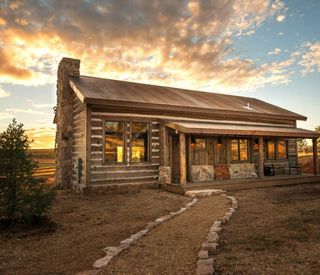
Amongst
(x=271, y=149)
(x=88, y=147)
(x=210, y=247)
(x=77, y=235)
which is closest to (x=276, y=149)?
(x=271, y=149)

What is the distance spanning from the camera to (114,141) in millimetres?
12055

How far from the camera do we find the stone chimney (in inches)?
534

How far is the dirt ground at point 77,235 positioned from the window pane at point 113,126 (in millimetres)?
3322

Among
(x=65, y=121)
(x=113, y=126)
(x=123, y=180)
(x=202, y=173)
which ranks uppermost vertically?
(x=65, y=121)

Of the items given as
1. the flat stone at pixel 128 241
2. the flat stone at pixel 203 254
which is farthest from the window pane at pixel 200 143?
the flat stone at pixel 203 254

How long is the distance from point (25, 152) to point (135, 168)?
21.3 ft

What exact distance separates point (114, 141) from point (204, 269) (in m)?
8.92

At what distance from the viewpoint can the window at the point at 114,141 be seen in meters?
11.9

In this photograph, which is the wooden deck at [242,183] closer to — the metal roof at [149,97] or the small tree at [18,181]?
the metal roof at [149,97]

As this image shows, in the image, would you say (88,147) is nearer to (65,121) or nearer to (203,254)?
(65,121)

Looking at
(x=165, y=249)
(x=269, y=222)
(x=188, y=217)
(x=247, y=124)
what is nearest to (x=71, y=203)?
(x=188, y=217)

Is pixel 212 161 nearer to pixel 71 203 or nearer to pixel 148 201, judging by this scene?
pixel 148 201

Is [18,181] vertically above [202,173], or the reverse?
[18,181]

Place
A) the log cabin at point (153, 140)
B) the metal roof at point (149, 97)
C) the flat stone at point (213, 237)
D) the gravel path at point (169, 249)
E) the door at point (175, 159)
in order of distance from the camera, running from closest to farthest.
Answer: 1. the gravel path at point (169, 249)
2. the flat stone at point (213, 237)
3. the log cabin at point (153, 140)
4. the metal roof at point (149, 97)
5. the door at point (175, 159)
